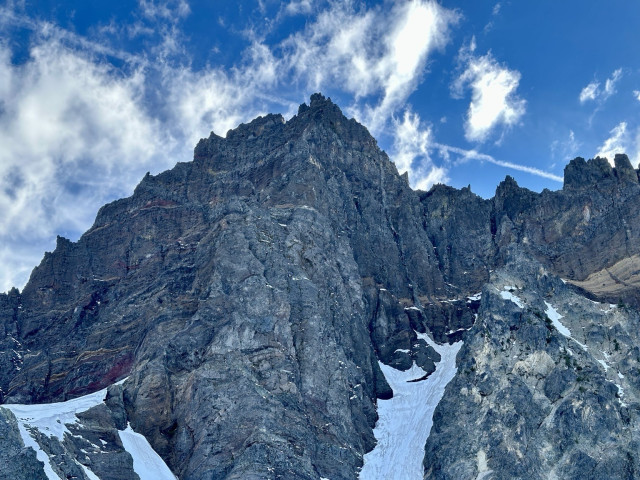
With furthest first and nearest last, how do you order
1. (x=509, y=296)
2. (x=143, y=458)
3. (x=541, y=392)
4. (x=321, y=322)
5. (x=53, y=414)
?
(x=509, y=296)
(x=321, y=322)
(x=541, y=392)
(x=53, y=414)
(x=143, y=458)

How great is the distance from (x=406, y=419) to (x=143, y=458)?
40.8 m

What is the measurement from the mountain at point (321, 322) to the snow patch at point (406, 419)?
69 centimetres

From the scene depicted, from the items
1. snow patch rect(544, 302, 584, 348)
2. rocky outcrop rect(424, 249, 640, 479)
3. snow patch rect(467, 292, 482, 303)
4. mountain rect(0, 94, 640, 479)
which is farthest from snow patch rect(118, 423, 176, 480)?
snow patch rect(467, 292, 482, 303)

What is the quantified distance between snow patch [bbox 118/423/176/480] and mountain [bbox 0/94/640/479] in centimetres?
34

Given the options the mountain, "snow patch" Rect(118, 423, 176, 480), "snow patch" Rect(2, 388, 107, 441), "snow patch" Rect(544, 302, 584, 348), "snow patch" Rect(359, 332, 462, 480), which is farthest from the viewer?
"snow patch" Rect(544, 302, 584, 348)

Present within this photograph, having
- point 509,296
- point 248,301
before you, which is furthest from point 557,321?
point 248,301

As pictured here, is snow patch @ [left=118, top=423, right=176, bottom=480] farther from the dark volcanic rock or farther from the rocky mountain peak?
the rocky mountain peak

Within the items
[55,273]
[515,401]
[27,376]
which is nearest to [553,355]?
[515,401]

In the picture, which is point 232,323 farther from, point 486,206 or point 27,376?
point 486,206

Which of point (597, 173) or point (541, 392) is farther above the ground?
point (597, 173)

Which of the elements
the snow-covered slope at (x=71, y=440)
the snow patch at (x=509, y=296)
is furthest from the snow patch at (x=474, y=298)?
the snow-covered slope at (x=71, y=440)

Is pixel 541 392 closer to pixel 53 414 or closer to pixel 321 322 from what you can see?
pixel 321 322

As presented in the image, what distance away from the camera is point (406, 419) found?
341 ft

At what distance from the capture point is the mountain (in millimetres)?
80875
